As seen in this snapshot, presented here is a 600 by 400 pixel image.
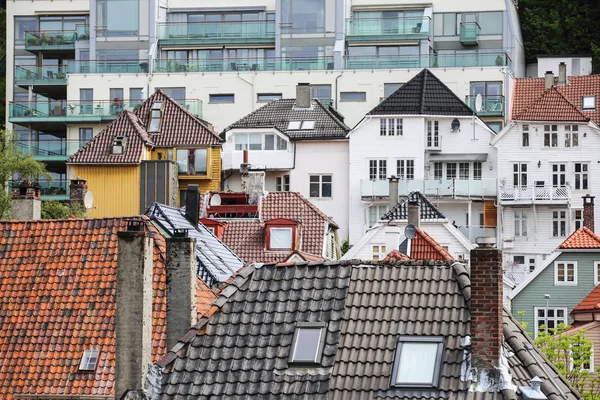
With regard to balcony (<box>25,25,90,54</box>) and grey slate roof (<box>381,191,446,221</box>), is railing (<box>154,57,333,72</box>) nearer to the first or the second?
balcony (<box>25,25,90,54</box>)

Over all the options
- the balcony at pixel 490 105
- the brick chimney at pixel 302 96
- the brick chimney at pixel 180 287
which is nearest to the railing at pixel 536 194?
the balcony at pixel 490 105

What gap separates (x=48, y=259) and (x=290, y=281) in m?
8.58

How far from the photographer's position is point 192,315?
28.0 m

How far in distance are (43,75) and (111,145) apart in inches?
711

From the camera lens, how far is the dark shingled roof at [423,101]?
3268 inches

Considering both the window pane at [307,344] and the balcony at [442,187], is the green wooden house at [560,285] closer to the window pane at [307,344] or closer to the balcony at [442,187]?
the balcony at [442,187]

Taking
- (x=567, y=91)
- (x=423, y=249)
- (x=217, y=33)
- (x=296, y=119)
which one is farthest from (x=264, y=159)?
(x=423, y=249)

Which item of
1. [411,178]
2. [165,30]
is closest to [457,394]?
[411,178]

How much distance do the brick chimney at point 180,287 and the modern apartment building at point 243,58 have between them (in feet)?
197

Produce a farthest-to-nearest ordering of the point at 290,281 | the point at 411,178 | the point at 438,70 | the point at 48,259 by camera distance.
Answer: the point at 438,70 → the point at 411,178 → the point at 48,259 → the point at 290,281

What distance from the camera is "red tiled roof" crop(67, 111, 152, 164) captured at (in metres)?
80.1

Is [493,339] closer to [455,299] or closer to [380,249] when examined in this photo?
[455,299]

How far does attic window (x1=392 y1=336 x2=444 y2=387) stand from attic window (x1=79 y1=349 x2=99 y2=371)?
8020 millimetres

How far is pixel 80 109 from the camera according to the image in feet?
303
